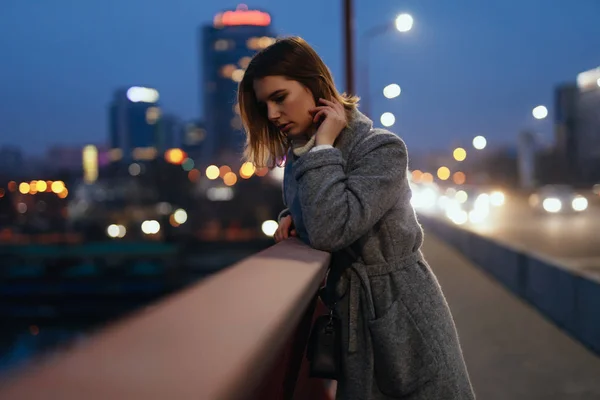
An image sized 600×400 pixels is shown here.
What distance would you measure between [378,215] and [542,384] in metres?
4.53

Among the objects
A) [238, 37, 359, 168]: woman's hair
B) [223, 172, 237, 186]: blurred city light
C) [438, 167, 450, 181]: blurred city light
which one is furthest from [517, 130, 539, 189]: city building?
[223, 172, 237, 186]: blurred city light

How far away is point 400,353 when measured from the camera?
215cm

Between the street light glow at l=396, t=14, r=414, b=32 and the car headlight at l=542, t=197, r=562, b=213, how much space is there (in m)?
25.0

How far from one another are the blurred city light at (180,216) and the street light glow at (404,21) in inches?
4499

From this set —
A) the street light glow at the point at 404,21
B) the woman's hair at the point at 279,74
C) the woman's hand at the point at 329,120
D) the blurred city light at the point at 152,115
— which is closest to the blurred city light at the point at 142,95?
the blurred city light at the point at 152,115

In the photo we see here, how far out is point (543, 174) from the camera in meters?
109

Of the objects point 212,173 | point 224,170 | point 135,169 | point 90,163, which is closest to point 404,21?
point 135,169

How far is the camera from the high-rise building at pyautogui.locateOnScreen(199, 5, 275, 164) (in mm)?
169500

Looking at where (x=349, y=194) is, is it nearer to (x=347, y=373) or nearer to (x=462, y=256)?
(x=347, y=373)

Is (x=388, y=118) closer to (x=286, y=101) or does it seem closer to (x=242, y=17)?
(x=286, y=101)

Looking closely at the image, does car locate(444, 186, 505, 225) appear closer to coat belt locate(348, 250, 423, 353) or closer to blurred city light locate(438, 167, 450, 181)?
coat belt locate(348, 250, 423, 353)

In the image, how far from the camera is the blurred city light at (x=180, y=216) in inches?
5363

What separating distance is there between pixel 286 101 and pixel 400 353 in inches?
37.2

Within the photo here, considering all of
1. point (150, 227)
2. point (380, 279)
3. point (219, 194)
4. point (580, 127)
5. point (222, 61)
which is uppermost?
point (222, 61)
